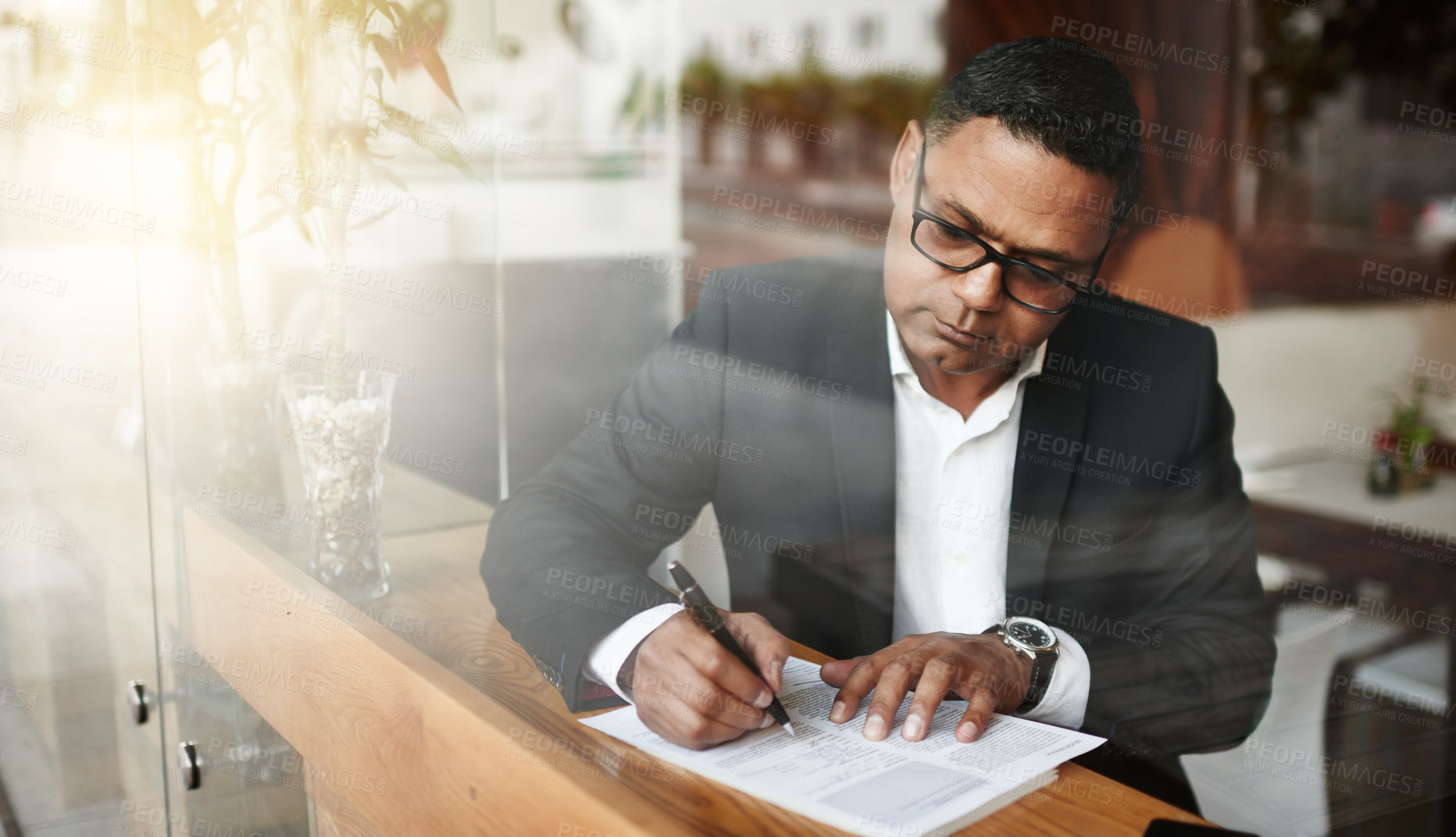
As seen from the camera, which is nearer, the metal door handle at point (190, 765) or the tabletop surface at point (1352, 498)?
the metal door handle at point (190, 765)

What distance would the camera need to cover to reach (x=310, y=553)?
3.60ft

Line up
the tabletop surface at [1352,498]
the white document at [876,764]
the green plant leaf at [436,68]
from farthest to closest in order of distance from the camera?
1. the tabletop surface at [1352,498]
2. the green plant leaf at [436,68]
3. the white document at [876,764]

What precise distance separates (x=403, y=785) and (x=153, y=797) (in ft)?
2.33

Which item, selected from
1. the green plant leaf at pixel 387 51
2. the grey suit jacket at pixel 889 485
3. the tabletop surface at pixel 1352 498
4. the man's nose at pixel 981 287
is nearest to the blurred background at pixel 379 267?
the green plant leaf at pixel 387 51

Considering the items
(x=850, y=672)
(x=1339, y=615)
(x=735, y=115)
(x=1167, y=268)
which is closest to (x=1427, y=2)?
(x=1167, y=268)

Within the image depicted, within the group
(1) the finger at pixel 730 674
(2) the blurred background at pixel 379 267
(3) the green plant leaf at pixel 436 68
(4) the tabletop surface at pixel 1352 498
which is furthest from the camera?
(4) the tabletop surface at pixel 1352 498

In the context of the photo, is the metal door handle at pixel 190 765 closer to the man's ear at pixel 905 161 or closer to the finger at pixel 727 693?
the finger at pixel 727 693

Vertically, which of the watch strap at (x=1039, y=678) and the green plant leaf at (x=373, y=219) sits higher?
the green plant leaf at (x=373, y=219)

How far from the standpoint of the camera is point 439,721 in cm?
77

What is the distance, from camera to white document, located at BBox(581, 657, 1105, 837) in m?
0.59

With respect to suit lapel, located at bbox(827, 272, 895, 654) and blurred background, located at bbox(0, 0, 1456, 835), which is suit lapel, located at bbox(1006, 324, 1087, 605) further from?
blurred background, located at bbox(0, 0, 1456, 835)

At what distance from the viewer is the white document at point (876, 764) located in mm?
585

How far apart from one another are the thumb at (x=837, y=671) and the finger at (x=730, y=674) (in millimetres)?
80

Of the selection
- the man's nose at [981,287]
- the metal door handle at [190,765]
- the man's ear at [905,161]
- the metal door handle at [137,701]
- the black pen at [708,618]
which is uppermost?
the man's ear at [905,161]
